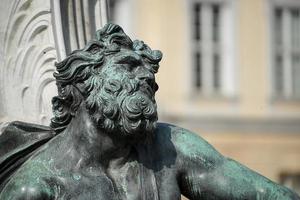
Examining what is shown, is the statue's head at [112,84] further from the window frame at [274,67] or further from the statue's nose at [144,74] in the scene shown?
the window frame at [274,67]

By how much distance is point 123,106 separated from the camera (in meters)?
3.23

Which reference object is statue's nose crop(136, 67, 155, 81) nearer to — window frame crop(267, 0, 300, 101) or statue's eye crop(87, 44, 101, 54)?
statue's eye crop(87, 44, 101, 54)

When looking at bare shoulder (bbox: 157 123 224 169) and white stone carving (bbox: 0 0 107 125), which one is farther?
→ white stone carving (bbox: 0 0 107 125)

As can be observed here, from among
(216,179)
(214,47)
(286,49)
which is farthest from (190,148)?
(286,49)

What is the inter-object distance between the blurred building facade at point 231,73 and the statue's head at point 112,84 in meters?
23.4

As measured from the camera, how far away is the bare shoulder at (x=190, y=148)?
350 cm

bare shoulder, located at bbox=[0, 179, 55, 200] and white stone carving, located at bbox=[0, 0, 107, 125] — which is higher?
white stone carving, located at bbox=[0, 0, 107, 125]

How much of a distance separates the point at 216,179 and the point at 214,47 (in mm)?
24919

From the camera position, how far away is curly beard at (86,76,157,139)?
3.22m

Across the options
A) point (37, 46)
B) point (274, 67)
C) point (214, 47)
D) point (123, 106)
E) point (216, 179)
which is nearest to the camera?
point (123, 106)

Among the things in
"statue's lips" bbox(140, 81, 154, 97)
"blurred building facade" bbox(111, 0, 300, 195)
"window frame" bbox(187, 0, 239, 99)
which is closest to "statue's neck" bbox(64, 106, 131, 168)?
"statue's lips" bbox(140, 81, 154, 97)

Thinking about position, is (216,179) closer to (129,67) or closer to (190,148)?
(190,148)

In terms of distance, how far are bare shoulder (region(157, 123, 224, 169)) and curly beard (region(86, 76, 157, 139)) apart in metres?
0.25

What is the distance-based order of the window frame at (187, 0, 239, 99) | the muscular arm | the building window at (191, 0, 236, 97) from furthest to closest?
the building window at (191, 0, 236, 97) < the window frame at (187, 0, 239, 99) < the muscular arm
